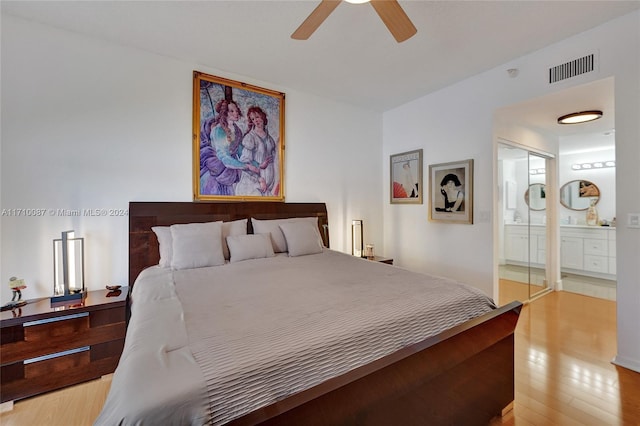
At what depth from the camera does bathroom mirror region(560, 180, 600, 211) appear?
509cm

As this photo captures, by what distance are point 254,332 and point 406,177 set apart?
11.2 ft

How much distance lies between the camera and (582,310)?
3318mm

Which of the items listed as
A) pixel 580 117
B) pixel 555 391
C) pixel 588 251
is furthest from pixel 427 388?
pixel 588 251

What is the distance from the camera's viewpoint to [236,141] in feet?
10.4

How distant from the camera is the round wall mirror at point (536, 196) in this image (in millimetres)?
3834

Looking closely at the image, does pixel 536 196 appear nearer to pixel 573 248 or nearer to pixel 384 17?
pixel 573 248

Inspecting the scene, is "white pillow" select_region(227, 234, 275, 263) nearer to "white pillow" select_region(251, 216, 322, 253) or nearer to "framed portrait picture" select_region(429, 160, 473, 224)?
"white pillow" select_region(251, 216, 322, 253)

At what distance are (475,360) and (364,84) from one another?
10.1 ft

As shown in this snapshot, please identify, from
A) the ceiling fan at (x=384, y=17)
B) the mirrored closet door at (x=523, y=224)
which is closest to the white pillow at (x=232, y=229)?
the ceiling fan at (x=384, y=17)

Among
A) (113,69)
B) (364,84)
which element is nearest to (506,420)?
(364,84)

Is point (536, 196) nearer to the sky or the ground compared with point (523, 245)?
nearer to the sky

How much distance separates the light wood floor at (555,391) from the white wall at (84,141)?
3.06 feet

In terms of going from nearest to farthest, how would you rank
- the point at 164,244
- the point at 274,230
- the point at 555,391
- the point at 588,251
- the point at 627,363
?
the point at 555,391
the point at 627,363
the point at 164,244
the point at 274,230
the point at 588,251

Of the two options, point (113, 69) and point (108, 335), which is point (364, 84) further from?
point (108, 335)
